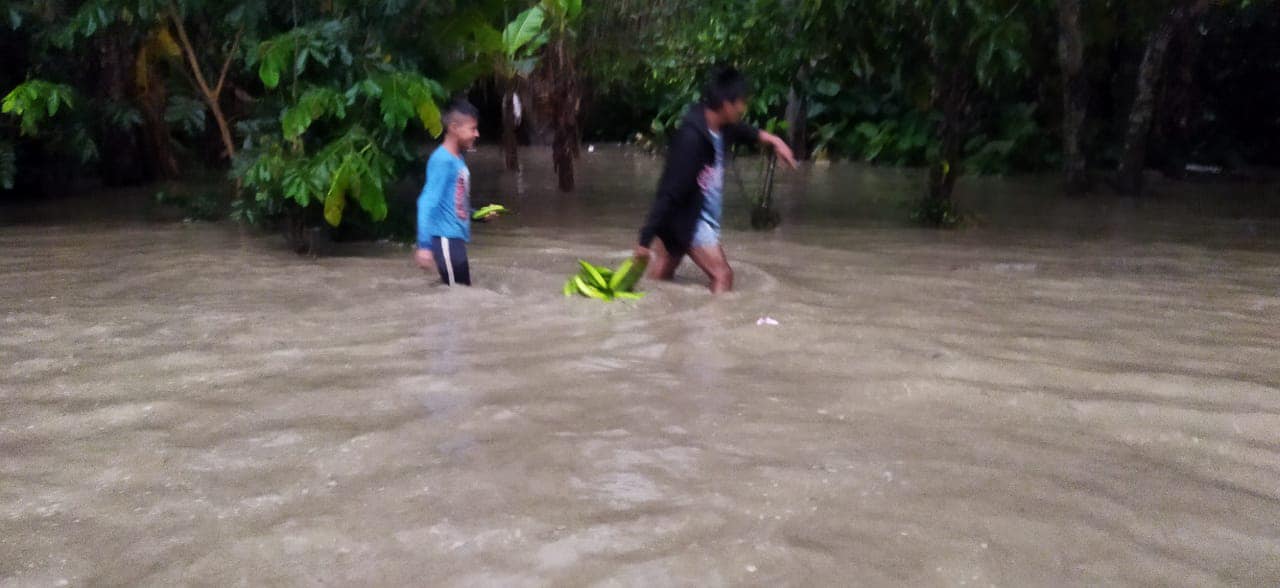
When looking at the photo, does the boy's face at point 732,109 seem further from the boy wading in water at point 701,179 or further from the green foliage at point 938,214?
the green foliage at point 938,214

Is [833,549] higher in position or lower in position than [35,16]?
lower

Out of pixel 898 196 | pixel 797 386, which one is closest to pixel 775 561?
pixel 797 386

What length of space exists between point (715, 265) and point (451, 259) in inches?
68.2

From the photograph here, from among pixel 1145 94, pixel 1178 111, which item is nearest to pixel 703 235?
pixel 1145 94

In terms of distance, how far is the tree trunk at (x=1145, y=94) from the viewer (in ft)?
37.2

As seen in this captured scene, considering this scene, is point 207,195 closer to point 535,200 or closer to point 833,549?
Result: point 535,200

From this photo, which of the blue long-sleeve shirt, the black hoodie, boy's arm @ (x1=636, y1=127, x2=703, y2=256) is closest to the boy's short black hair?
the black hoodie

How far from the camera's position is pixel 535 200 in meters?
12.8

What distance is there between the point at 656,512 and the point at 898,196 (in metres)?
11.2

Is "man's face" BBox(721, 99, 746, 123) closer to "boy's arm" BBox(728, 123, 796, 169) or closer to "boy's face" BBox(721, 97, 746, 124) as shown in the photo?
"boy's face" BBox(721, 97, 746, 124)

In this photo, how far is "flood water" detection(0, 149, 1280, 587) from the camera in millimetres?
2848

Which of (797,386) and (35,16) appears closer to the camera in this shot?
(797,386)

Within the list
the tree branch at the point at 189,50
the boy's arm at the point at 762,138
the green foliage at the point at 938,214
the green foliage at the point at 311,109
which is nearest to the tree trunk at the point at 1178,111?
the green foliage at the point at 938,214

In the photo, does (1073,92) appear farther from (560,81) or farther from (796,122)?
(796,122)
